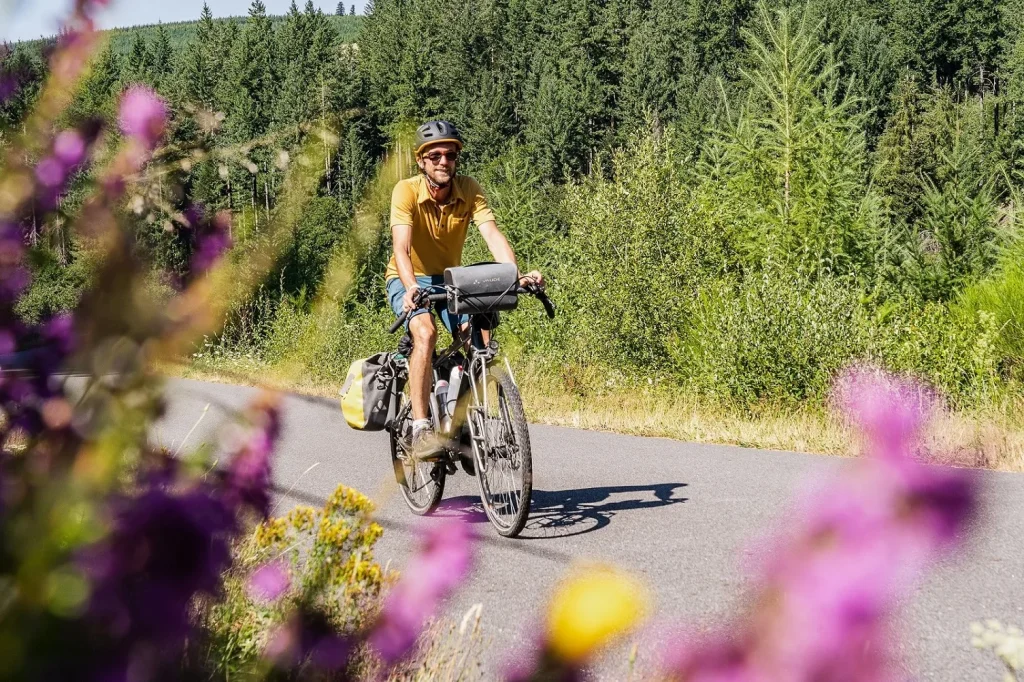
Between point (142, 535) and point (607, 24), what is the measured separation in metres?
102

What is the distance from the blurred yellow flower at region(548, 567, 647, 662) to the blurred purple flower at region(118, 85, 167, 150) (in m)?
0.48

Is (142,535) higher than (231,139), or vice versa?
(231,139)

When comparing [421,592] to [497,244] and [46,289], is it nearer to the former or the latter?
[46,289]

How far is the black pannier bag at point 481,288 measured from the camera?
16.3ft

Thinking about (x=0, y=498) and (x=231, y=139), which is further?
(x=231, y=139)

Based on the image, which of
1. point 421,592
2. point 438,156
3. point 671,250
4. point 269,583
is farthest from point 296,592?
point 671,250

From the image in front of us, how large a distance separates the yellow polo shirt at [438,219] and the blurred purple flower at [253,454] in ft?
14.3

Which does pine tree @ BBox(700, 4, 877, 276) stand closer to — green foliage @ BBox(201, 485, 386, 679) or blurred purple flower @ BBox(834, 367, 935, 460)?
green foliage @ BBox(201, 485, 386, 679)

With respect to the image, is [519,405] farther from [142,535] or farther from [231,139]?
[142,535]

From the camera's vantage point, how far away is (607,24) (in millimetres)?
98188

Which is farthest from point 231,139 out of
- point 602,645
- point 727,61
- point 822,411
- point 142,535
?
point 727,61

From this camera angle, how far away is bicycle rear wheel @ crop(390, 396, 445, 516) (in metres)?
5.47

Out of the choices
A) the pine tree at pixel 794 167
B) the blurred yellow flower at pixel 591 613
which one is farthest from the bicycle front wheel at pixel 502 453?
the pine tree at pixel 794 167

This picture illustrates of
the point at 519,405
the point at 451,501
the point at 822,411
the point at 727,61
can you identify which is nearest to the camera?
the point at 519,405
